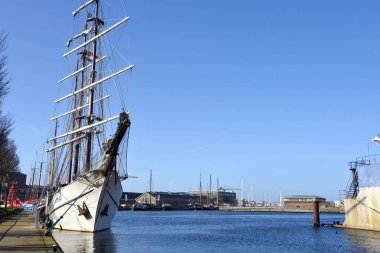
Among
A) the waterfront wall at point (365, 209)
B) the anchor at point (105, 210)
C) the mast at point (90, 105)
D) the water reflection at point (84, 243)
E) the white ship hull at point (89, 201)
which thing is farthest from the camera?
the mast at point (90, 105)

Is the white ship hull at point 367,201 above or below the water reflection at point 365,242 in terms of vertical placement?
above

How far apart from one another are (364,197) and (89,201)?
29.6 metres

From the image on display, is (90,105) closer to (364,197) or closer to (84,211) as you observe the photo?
(84,211)

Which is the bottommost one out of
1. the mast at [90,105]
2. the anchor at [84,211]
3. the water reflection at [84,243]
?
the water reflection at [84,243]

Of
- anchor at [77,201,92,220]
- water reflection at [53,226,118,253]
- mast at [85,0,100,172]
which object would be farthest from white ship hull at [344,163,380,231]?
mast at [85,0,100,172]

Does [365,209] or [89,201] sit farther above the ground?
[89,201]

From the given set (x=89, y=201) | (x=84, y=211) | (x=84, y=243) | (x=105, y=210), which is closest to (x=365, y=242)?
(x=84, y=243)

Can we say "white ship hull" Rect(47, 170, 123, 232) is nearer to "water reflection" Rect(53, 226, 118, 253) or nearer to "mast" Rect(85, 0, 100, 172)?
"water reflection" Rect(53, 226, 118, 253)

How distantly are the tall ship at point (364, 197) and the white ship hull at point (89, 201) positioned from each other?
88.7 feet

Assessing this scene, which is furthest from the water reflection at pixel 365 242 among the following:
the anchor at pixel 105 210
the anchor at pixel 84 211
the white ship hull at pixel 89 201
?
the anchor at pixel 84 211

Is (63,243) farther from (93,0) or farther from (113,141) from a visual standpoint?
(93,0)

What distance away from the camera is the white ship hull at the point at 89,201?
41.8 m

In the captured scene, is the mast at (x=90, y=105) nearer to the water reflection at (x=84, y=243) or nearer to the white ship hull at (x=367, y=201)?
the water reflection at (x=84, y=243)

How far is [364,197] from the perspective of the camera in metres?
46.9
